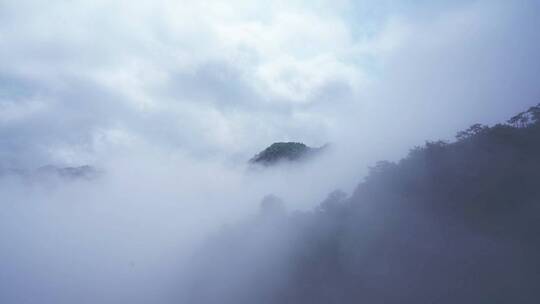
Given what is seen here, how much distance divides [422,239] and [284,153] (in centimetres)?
8392

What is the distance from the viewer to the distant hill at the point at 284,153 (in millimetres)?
105062

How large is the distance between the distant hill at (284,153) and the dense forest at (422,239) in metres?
65.7

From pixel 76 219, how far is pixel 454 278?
14658 centimetres

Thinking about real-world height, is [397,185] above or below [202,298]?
above

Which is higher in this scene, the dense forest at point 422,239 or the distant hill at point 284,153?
the distant hill at point 284,153

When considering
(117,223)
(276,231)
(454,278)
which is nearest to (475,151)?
(454,278)

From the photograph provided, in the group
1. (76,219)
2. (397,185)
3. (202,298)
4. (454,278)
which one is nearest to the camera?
(454,278)

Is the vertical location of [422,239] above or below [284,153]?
below

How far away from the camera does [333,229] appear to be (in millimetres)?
33375

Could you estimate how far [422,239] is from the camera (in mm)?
27219

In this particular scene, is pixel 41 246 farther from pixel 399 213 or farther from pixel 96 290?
pixel 399 213

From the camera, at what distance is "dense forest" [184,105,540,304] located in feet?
75.4

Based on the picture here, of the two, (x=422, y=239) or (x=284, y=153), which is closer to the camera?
(x=422, y=239)

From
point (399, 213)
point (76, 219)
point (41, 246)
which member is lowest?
point (399, 213)
